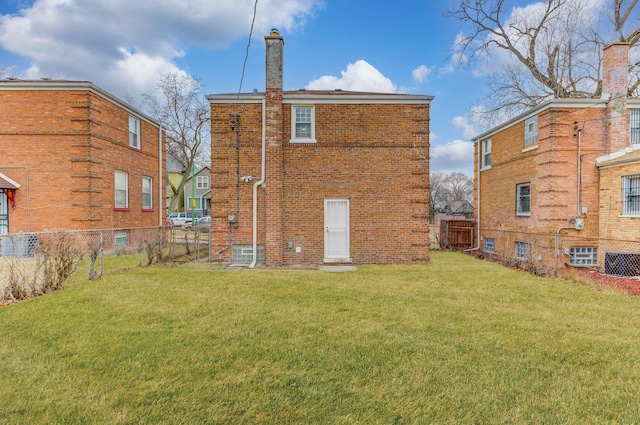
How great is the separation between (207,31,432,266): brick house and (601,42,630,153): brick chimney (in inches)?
275

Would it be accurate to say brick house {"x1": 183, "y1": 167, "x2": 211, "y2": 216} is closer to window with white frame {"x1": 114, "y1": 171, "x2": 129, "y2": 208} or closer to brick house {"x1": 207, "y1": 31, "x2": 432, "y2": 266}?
window with white frame {"x1": 114, "y1": 171, "x2": 129, "y2": 208}

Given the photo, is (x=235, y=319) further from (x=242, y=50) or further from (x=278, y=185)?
(x=242, y=50)

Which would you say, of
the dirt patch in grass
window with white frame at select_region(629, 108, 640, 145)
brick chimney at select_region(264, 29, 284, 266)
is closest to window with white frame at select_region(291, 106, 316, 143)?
brick chimney at select_region(264, 29, 284, 266)

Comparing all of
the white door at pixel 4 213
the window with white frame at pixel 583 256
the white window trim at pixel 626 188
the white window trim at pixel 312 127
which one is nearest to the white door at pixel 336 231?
the white window trim at pixel 312 127

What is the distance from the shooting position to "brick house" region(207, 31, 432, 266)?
438 inches

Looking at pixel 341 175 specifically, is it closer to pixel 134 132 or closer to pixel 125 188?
pixel 125 188

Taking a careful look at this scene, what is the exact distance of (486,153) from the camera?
1723 centimetres

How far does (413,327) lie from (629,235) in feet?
36.8

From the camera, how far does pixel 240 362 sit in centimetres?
382

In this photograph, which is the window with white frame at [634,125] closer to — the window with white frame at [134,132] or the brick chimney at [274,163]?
the brick chimney at [274,163]

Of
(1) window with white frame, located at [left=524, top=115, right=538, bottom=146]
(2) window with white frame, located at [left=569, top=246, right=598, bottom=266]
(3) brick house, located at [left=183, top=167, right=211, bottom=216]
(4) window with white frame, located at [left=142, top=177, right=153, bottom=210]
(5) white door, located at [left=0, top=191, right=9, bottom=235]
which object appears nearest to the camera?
(5) white door, located at [left=0, top=191, right=9, bottom=235]

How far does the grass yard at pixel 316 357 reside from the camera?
9.62ft

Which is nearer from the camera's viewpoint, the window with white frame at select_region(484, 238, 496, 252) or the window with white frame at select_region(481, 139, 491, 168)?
the window with white frame at select_region(484, 238, 496, 252)

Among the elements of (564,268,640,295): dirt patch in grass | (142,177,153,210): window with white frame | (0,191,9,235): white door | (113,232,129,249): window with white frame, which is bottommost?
(564,268,640,295): dirt patch in grass
